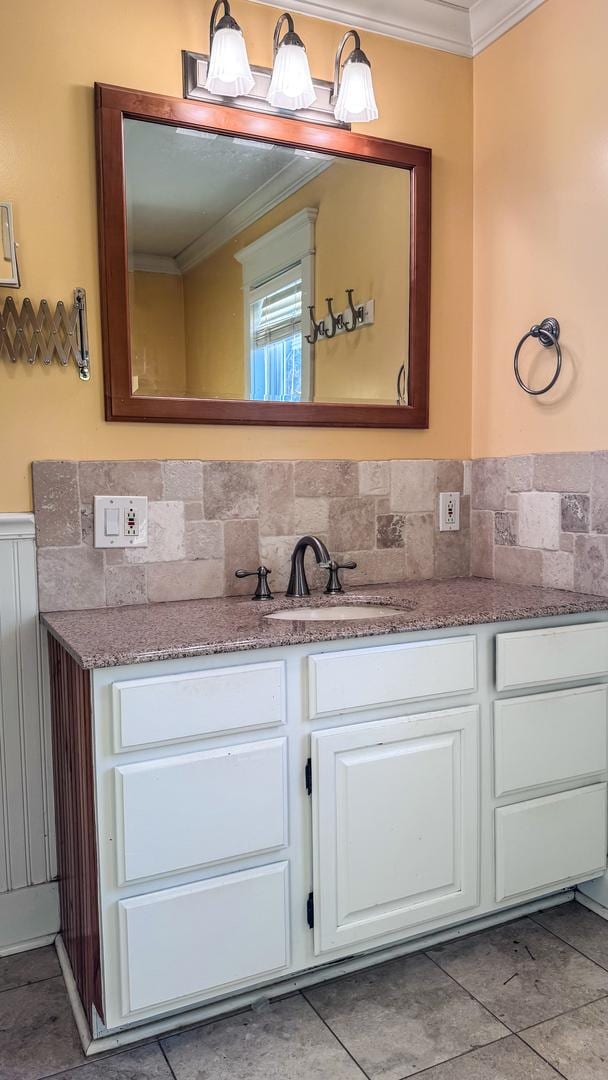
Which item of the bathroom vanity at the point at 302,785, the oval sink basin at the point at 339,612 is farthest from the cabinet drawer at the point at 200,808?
the oval sink basin at the point at 339,612

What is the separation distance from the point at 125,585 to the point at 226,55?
1264 millimetres

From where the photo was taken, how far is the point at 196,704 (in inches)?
55.2

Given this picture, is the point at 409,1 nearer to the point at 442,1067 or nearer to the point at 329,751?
the point at 329,751

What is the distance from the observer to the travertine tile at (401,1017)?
1.43 metres

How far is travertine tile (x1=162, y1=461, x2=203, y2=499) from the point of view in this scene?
192 cm

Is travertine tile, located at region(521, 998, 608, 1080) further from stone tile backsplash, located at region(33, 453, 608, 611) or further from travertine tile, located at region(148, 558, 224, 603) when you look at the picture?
travertine tile, located at region(148, 558, 224, 603)

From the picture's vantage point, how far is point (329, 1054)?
4.71 feet

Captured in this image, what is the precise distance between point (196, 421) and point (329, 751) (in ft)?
2.90

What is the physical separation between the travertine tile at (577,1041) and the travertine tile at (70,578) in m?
1.29

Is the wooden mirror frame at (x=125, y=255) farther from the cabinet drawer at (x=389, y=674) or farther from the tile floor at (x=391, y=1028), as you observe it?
the tile floor at (x=391, y=1028)

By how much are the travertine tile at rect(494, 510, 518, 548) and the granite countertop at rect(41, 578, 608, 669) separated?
0.14 metres

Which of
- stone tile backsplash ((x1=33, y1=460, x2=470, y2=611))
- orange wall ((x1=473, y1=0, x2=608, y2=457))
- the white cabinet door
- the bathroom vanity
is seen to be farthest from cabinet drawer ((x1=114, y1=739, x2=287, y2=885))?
orange wall ((x1=473, y1=0, x2=608, y2=457))

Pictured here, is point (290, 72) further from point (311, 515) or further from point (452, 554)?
point (452, 554)

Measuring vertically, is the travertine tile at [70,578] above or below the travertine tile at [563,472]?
below
